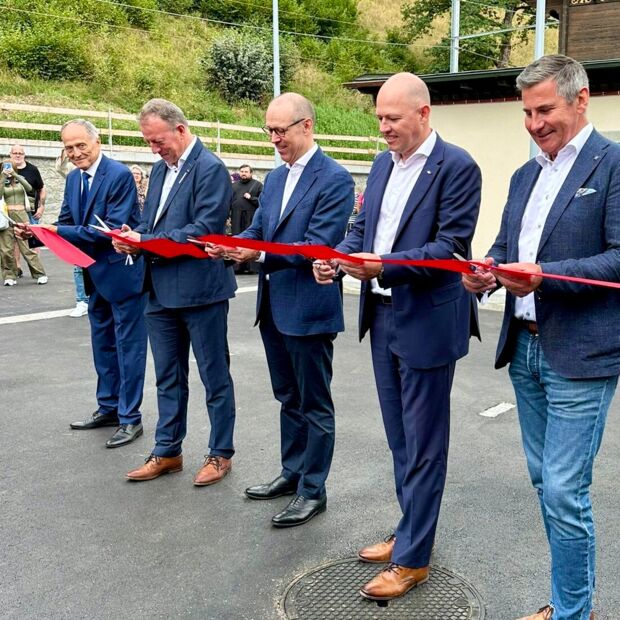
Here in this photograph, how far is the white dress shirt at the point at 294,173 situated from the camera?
392 cm

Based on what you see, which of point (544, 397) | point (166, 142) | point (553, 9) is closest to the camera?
point (544, 397)

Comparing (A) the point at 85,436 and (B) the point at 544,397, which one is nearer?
(B) the point at 544,397

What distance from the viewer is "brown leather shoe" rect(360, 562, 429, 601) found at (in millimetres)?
3215

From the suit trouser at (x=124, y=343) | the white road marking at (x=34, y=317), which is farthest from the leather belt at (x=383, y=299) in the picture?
the white road marking at (x=34, y=317)

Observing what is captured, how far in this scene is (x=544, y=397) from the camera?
113 inches

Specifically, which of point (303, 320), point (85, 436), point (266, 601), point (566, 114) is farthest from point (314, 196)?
point (85, 436)

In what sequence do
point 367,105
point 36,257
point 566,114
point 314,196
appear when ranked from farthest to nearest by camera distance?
point 367,105 → point 36,257 → point 314,196 → point 566,114

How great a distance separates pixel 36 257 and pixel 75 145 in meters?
8.44

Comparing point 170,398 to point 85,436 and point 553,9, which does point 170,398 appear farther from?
point 553,9

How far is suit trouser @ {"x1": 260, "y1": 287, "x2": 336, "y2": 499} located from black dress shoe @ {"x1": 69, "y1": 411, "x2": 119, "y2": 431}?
73.1 inches

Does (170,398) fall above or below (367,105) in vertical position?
below

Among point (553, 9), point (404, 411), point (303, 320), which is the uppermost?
point (553, 9)

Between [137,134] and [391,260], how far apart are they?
25589 millimetres

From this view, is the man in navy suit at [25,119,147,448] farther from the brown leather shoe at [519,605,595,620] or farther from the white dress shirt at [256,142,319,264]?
the brown leather shoe at [519,605,595,620]
